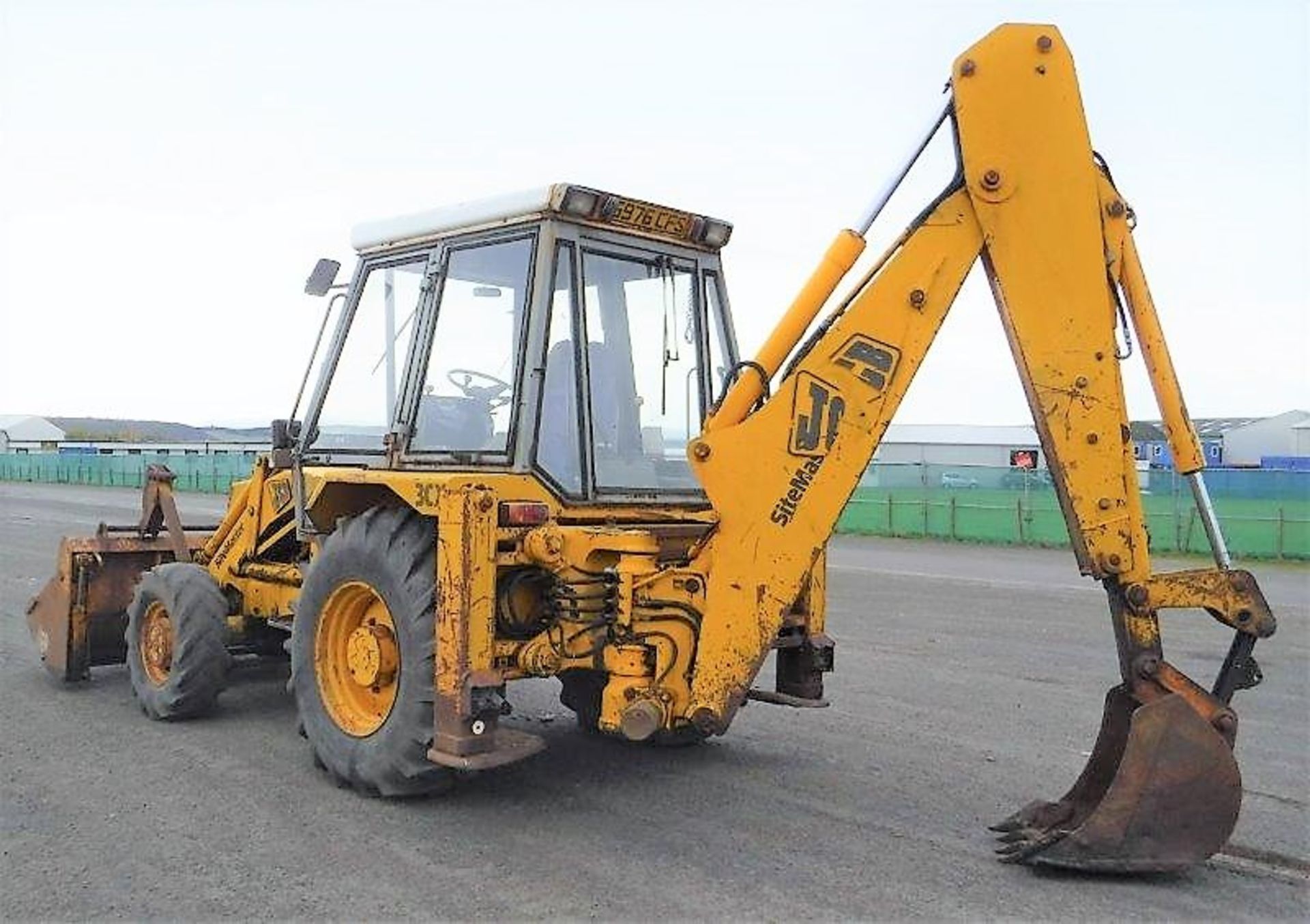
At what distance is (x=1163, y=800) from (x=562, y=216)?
346 centimetres

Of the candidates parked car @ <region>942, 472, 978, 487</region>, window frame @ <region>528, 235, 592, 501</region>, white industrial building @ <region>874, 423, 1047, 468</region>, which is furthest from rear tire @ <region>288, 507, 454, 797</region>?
white industrial building @ <region>874, 423, 1047, 468</region>

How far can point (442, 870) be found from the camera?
4.55m

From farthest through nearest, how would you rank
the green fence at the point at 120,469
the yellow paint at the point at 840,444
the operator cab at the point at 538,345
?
1. the green fence at the point at 120,469
2. the operator cab at the point at 538,345
3. the yellow paint at the point at 840,444

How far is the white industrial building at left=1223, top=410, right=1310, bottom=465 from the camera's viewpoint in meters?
55.4

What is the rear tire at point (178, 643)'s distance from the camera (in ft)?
22.4

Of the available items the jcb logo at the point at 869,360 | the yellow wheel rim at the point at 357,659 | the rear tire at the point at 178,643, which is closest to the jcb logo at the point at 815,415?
the jcb logo at the point at 869,360

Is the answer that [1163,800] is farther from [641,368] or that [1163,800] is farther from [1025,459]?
Result: [1025,459]

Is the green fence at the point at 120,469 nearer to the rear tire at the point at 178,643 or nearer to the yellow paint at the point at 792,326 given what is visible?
the rear tire at the point at 178,643

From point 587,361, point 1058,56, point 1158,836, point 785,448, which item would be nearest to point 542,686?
point 587,361

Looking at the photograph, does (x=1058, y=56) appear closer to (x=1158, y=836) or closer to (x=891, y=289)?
(x=891, y=289)

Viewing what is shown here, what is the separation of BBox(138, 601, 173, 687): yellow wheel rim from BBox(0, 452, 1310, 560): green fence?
1533 cm

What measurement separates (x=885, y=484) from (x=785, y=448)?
2078 centimetres

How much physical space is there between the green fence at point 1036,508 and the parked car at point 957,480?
0.08ft

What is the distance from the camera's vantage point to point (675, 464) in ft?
20.0
